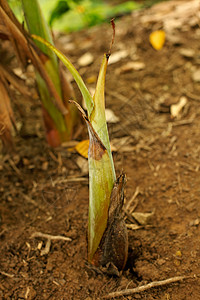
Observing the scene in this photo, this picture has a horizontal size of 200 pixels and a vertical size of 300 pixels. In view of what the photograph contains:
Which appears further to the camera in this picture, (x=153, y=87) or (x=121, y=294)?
(x=153, y=87)

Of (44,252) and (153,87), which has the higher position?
(153,87)

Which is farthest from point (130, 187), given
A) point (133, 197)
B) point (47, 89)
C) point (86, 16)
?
point (86, 16)

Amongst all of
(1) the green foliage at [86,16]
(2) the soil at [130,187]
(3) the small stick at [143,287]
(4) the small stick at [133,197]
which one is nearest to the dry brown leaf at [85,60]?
(2) the soil at [130,187]

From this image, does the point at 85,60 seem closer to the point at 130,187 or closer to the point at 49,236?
the point at 130,187

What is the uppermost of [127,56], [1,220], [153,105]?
[127,56]

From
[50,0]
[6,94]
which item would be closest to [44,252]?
[6,94]

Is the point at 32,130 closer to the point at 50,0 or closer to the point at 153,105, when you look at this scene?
the point at 153,105
